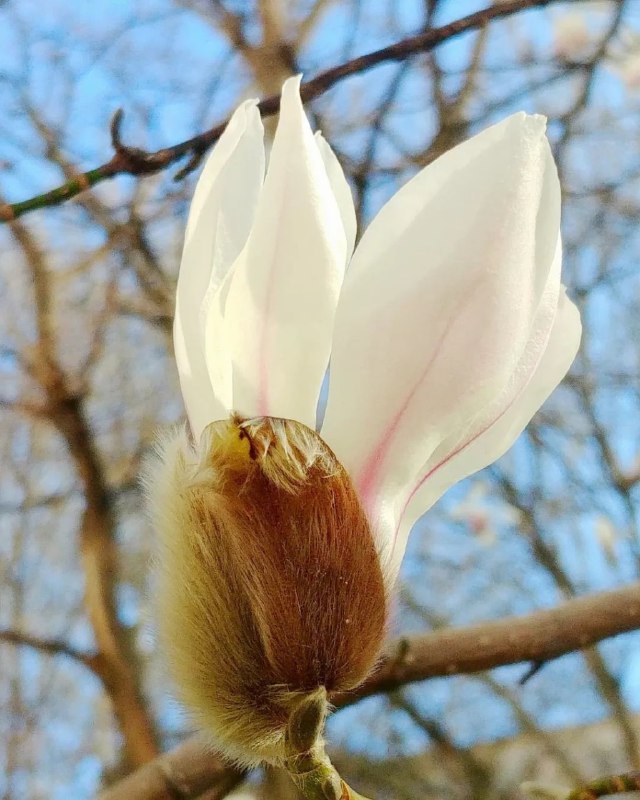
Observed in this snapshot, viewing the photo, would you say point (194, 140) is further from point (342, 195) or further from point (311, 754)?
point (311, 754)

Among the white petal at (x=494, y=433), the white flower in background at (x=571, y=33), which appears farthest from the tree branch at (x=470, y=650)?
the white flower in background at (x=571, y=33)

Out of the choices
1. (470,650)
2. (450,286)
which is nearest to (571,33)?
(470,650)

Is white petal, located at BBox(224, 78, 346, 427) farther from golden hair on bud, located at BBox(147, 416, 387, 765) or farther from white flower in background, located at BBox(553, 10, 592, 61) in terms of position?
white flower in background, located at BBox(553, 10, 592, 61)

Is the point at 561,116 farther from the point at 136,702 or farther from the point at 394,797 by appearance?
the point at 394,797

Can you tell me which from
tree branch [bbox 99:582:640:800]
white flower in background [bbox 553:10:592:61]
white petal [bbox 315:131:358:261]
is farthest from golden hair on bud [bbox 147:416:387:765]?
white flower in background [bbox 553:10:592:61]

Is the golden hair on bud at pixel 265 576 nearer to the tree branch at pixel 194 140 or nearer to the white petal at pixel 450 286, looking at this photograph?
the white petal at pixel 450 286
